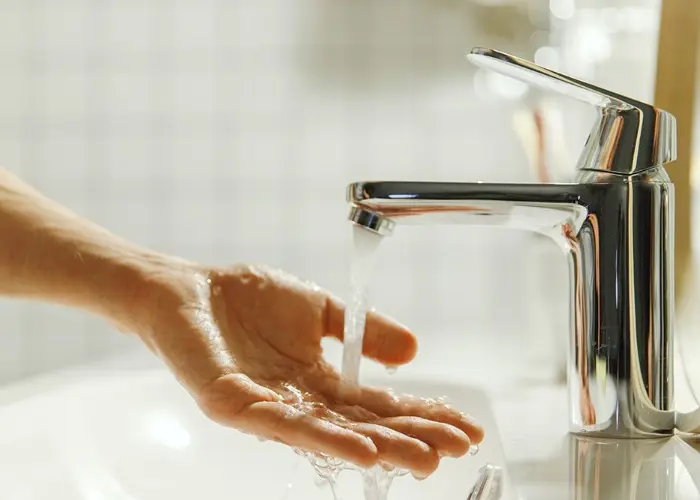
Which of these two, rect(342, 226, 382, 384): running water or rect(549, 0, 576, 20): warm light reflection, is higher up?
rect(549, 0, 576, 20): warm light reflection

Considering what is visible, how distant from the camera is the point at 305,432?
44cm

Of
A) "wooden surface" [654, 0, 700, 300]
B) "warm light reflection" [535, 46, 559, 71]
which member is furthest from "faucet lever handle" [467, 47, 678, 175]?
"warm light reflection" [535, 46, 559, 71]

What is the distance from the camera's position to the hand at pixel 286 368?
0.45 metres

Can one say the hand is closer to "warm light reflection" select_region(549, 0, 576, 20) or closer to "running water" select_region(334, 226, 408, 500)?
"running water" select_region(334, 226, 408, 500)

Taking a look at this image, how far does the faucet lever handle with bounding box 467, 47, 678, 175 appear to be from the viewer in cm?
50

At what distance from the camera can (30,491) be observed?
57 cm

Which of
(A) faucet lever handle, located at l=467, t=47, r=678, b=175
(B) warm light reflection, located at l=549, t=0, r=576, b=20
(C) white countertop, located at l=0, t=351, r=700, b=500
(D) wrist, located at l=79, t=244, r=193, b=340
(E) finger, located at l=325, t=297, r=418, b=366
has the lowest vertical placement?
(C) white countertop, located at l=0, t=351, r=700, b=500

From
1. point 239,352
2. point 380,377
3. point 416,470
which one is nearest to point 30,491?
point 239,352

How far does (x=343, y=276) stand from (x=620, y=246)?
1.03 m

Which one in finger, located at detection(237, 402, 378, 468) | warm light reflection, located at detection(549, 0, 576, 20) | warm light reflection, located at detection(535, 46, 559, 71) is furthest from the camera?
warm light reflection, located at detection(535, 46, 559, 71)

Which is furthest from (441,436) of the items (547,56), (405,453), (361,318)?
(547,56)

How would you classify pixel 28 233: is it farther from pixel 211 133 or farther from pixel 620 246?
pixel 211 133

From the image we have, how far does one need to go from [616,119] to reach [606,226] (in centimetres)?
7

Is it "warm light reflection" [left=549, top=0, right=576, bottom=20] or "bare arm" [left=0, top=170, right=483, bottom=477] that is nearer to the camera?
"bare arm" [left=0, top=170, right=483, bottom=477]
